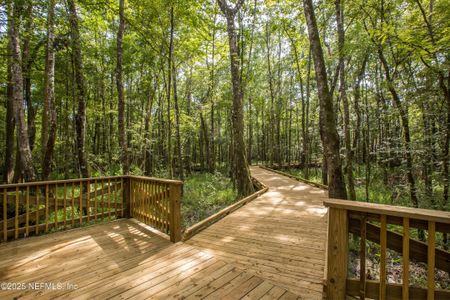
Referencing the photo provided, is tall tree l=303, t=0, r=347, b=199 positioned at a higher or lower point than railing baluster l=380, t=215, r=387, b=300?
higher

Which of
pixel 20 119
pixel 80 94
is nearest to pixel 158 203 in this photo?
pixel 80 94

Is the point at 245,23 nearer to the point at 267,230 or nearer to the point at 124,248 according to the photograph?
the point at 267,230

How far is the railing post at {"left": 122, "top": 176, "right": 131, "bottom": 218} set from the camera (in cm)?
529

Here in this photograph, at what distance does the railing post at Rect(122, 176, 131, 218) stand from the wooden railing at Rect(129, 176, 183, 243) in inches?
2.6

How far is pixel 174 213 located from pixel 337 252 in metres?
2.61

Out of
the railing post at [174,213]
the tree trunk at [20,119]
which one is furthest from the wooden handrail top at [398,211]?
the tree trunk at [20,119]

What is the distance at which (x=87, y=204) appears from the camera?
15.5 ft

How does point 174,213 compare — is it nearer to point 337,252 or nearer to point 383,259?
point 337,252

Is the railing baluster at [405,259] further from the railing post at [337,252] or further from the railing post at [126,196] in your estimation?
the railing post at [126,196]

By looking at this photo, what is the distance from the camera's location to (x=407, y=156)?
6.06 meters

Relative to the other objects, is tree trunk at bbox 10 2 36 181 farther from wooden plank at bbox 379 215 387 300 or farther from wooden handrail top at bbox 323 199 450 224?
wooden plank at bbox 379 215 387 300

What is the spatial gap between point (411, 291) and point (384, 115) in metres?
5.82

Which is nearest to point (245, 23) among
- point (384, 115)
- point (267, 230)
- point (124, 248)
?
point (384, 115)
